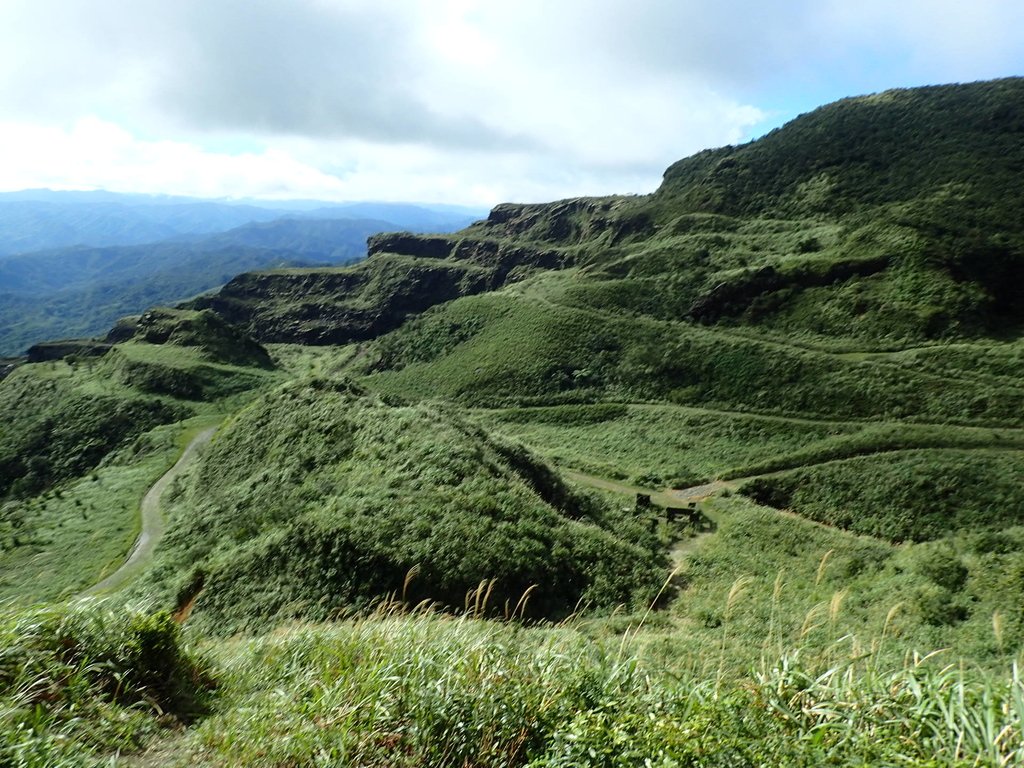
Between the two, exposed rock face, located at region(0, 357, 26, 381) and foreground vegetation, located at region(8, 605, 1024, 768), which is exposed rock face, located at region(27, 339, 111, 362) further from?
foreground vegetation, located at region(8, 605, 1024, 768)

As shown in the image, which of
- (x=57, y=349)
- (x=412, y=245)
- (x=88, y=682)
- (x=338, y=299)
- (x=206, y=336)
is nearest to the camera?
(x=88, y=682)

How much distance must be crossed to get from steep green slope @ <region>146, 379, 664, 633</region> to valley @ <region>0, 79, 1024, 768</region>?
135 millimetres

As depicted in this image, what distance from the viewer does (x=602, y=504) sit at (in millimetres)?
28906

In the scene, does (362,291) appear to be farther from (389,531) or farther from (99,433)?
(389,531)

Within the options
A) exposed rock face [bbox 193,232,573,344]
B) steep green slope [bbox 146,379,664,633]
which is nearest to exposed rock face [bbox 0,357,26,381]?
exposed rock face [bbox 193,232,573,344]

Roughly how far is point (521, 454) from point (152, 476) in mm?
38740

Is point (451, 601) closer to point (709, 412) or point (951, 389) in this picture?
point (709, 412)

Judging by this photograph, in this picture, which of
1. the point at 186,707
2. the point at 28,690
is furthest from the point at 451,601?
A: the point at 28,690

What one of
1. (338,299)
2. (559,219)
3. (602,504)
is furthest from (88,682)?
(559,219)

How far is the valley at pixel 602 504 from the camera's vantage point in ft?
Result: 14.6

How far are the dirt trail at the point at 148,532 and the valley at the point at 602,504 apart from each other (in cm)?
45

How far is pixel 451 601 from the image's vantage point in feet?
48.4

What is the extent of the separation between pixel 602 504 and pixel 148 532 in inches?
1218

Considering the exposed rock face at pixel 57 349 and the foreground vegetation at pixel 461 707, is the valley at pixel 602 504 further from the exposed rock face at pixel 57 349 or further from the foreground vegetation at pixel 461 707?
the exposed rock face at pixel 57 349
